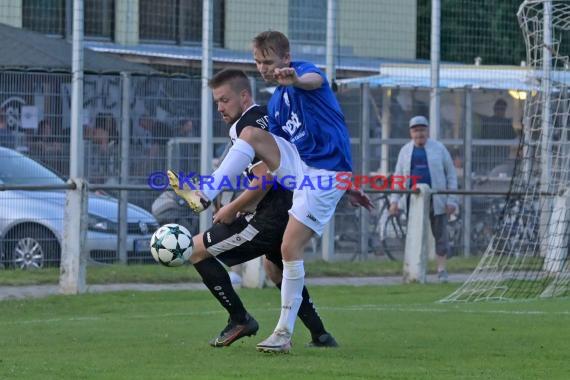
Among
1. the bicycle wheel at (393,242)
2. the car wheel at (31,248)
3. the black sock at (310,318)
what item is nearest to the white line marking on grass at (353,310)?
the black sock at (310,318)

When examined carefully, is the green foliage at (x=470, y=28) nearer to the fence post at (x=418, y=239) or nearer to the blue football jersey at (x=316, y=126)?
the fence post at (x=418, y=239)

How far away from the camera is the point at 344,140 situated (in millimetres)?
8891

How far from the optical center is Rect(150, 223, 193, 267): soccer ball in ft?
28.1

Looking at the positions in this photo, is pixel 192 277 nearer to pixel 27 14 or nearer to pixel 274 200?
pixel 27 14

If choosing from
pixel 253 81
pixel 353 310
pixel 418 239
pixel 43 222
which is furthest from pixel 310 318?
pixel 253 81

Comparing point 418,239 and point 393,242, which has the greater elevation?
point 418,239

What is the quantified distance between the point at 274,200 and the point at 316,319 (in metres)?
0.89

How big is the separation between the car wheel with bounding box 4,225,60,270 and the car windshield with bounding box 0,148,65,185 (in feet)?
2.77

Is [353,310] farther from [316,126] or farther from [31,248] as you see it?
[31,248]

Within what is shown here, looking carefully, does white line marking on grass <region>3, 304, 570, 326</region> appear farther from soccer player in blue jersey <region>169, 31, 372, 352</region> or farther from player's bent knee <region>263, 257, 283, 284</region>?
soccer player in blue jersey <region>169, 31, 372, 352</region>

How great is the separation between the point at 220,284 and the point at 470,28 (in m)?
→ 13.2

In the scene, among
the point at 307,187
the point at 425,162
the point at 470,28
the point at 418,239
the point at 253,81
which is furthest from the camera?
the point at 470,28

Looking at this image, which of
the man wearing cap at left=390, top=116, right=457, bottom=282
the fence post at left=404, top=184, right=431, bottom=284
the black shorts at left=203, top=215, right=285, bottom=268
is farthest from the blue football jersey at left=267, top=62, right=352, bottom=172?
the man wearing cap at left=390, top=116, right=457, bottom=282

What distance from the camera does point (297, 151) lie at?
8.91 metres
